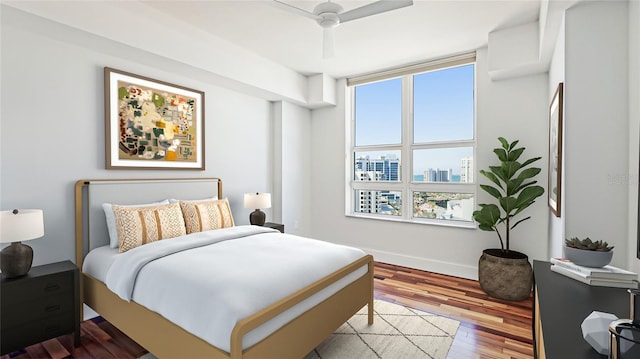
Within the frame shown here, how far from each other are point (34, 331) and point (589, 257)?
3402 mm

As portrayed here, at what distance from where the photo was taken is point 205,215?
2998mm

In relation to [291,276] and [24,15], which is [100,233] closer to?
[24,15]

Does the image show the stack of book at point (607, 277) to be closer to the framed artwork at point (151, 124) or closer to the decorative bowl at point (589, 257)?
the decorative bowl at point (589, 257)

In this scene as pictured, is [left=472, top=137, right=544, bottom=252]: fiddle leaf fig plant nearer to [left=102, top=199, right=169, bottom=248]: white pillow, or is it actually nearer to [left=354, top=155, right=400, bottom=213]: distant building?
[left=354, top=155, right=400, bottom=213]: distant building

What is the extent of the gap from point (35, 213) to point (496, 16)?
13.0 feet

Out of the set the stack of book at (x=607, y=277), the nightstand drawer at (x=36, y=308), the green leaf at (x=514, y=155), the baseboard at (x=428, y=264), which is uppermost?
the green leaf at (x=514, y=155)

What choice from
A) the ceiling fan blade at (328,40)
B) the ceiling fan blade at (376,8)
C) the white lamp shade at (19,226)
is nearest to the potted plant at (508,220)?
the ceiling fan blade at (376,8)

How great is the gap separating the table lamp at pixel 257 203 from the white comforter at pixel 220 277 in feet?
3.47

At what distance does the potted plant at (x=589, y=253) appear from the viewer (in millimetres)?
1624

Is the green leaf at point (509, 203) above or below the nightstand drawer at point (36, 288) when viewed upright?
above

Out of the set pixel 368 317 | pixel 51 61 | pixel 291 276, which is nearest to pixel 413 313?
pixel 368 317

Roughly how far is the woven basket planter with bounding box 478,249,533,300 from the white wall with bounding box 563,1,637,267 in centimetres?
108

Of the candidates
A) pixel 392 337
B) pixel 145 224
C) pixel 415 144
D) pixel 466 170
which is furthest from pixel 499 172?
pixel 145 224

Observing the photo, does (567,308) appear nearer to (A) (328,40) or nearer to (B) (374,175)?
(A) (328,40)
